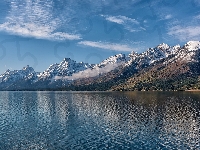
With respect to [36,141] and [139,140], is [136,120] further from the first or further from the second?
[36,141]

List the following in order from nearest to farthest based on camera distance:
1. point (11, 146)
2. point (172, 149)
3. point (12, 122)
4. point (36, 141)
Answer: point (172, 149) → point (11, 146) → point (36, 141) → point (12, 122)

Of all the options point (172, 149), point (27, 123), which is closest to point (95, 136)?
point (172, 149)

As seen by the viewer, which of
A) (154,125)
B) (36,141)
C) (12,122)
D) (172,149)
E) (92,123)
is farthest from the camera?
(12,122)

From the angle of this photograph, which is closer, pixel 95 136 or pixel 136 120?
pixel 95 136

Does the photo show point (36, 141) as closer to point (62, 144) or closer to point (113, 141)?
point (62, 144)

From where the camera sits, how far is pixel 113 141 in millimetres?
68438

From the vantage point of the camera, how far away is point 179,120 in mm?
99375

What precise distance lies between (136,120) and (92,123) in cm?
1946

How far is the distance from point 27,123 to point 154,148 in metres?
59.7

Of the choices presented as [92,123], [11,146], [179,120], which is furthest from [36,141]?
[179,120]

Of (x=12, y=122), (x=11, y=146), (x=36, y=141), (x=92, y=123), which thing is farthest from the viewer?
(x=12, y=122)

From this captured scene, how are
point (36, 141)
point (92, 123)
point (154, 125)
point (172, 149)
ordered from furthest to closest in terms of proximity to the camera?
point (92, 123), point (154, 125), point (36, 141), point (172, 149)

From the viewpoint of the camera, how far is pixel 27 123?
328ft

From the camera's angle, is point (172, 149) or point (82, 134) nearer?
point (172, 149)
